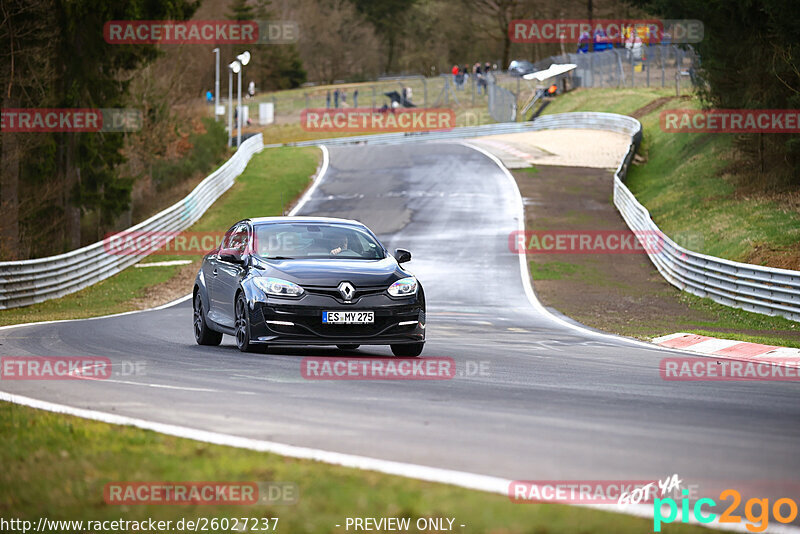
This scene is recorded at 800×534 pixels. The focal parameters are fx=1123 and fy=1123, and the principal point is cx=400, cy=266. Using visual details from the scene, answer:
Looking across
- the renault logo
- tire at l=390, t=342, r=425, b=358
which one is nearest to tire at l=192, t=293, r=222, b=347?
tire at l=390, t=342, r=425, b=358

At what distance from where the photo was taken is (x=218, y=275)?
14.1 meters

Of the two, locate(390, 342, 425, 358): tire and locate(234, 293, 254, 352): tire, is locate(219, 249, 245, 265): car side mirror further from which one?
locate(390, 342, 425, 358): tire

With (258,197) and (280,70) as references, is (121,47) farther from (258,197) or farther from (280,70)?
(280,70)

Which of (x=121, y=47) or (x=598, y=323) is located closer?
(x=598, y=323)

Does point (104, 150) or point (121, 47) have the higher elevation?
point (121, 47)

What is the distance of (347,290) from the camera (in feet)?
40.0

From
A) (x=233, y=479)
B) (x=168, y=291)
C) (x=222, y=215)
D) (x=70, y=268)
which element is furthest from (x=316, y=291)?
(x=222, y=215)

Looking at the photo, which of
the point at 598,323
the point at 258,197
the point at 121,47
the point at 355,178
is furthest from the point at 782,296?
the point at 355,178

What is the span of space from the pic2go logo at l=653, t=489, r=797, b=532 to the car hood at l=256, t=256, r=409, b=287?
282 inches

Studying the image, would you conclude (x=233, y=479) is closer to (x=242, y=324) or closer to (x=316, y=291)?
(x=316, y=291)

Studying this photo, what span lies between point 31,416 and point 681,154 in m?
45.6

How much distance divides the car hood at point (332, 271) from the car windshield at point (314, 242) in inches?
14.1

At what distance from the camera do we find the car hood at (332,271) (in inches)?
484

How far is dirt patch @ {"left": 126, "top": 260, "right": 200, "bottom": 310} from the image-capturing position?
1058 inches
